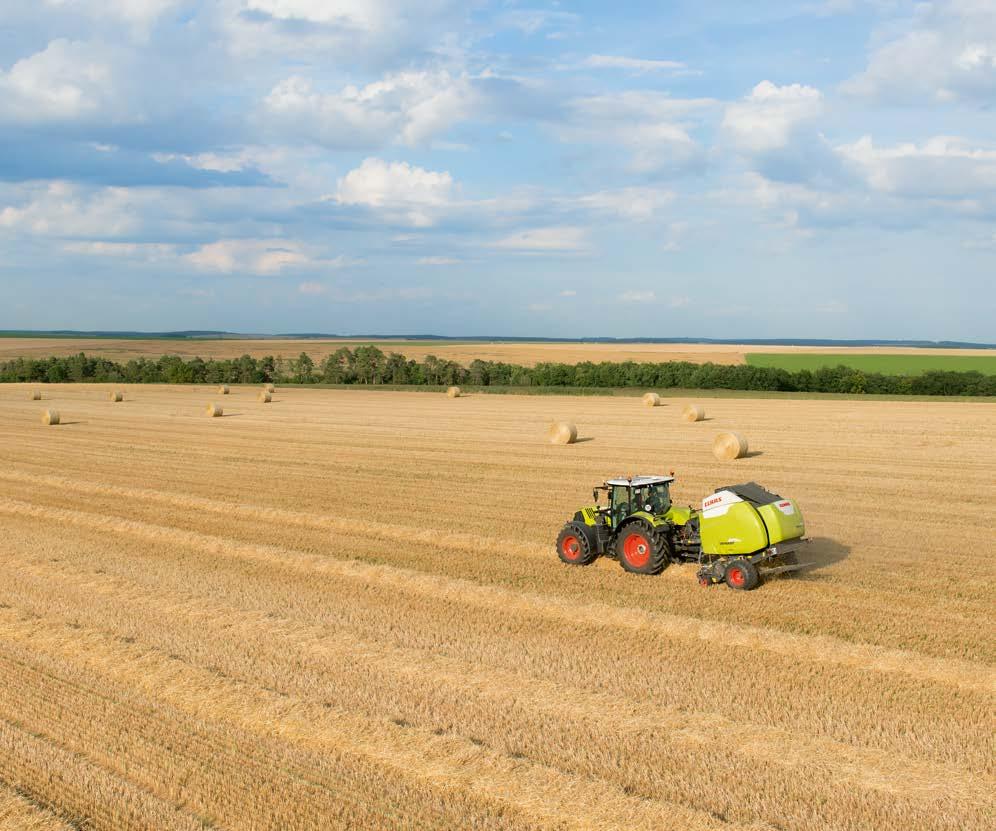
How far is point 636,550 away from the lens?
516 inches

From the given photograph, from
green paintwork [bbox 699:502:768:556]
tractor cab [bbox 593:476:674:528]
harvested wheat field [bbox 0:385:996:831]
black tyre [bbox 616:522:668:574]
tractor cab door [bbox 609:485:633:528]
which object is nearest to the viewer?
harvested wheat field [bbox 0:385:996:831]

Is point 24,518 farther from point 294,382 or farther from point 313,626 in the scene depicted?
point 294,382

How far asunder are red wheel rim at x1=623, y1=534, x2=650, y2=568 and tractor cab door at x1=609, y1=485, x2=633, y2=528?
1.30 ft

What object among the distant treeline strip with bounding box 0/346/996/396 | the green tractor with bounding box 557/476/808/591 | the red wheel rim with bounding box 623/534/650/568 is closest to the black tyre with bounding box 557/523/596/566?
the green tractor with bounding box 557/476/808/591

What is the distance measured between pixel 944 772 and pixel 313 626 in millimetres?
6520

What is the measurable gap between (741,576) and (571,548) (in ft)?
8.88

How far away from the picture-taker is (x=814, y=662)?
9.55 metres

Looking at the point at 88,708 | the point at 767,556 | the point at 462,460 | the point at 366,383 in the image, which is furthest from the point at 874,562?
the point at 366,383

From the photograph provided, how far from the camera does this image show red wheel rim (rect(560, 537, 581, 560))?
13.7 m

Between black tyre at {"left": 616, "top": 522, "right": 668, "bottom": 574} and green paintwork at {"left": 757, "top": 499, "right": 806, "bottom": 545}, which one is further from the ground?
green paintwork at {"left": 757, "top": 499, "right": 806, "bottom": 545}

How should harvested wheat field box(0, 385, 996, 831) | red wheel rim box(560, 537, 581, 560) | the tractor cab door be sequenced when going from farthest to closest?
red wheel rim box(560, 537, 581, 560)
the tractor cab door
harvested wheat field box(0, 385, 996, 831)

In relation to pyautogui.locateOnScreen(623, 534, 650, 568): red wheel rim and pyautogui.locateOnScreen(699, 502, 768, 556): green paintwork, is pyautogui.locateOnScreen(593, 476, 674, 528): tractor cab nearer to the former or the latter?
pyautogui.locateOnScreen(623, 534, 650, 568): red wheel rim

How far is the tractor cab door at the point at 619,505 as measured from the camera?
13.5 meters

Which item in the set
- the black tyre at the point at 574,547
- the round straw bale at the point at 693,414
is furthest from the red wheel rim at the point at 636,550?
the round straw bale at the point at 693,414
